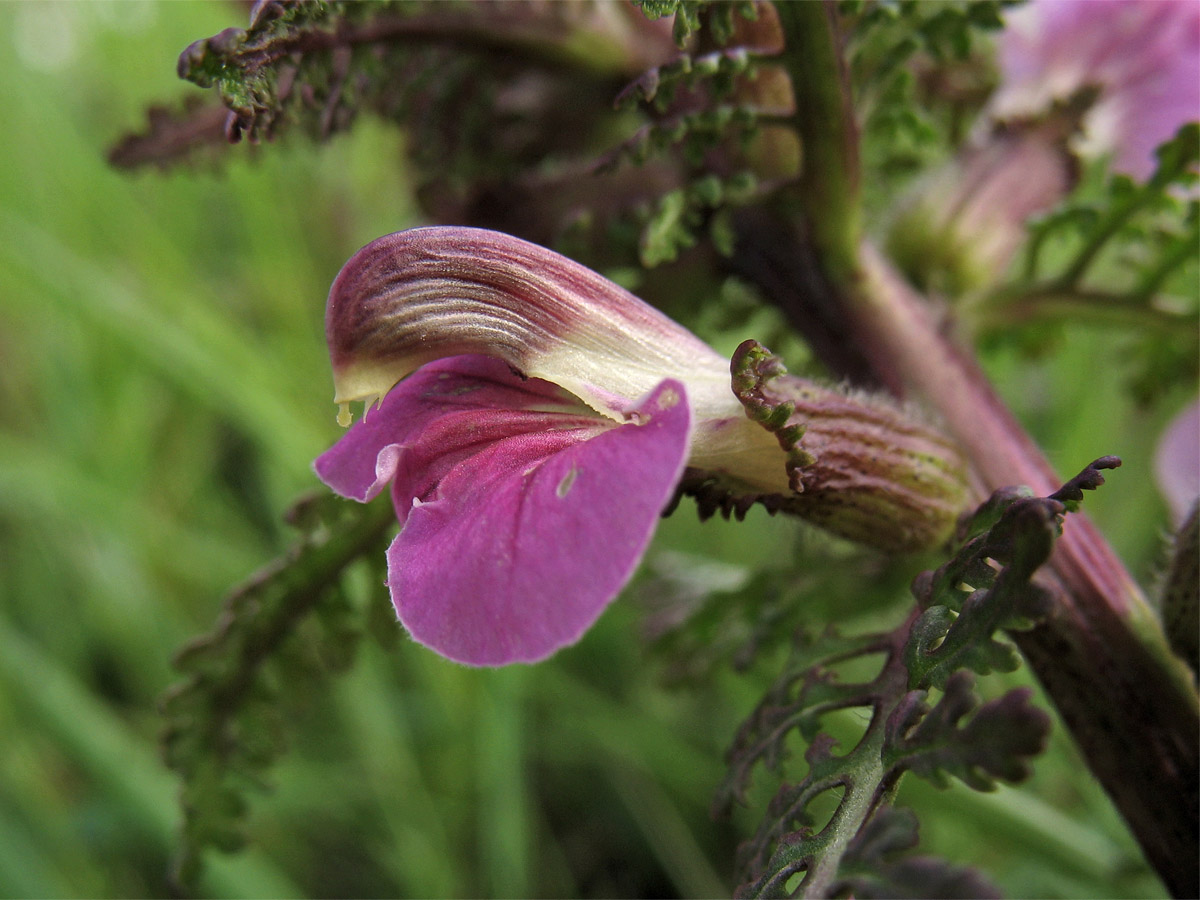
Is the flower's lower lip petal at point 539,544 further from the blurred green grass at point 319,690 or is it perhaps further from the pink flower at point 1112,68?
the pink flower at point 1112,68


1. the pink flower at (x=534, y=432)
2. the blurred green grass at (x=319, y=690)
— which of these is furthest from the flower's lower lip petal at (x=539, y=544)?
the blurred green grass at (x=319, y=690)

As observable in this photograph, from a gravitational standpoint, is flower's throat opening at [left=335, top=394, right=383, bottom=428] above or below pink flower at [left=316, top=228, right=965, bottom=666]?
above

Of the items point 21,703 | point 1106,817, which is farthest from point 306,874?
point 1106,817

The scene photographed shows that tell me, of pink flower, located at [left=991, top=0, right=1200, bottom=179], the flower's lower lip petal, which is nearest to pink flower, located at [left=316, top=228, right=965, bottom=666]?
the flower's lower lip petal

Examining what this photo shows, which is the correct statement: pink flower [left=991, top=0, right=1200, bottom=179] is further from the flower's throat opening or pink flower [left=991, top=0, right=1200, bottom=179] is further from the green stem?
the flower's throat opening

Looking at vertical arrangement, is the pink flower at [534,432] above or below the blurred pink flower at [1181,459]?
above
